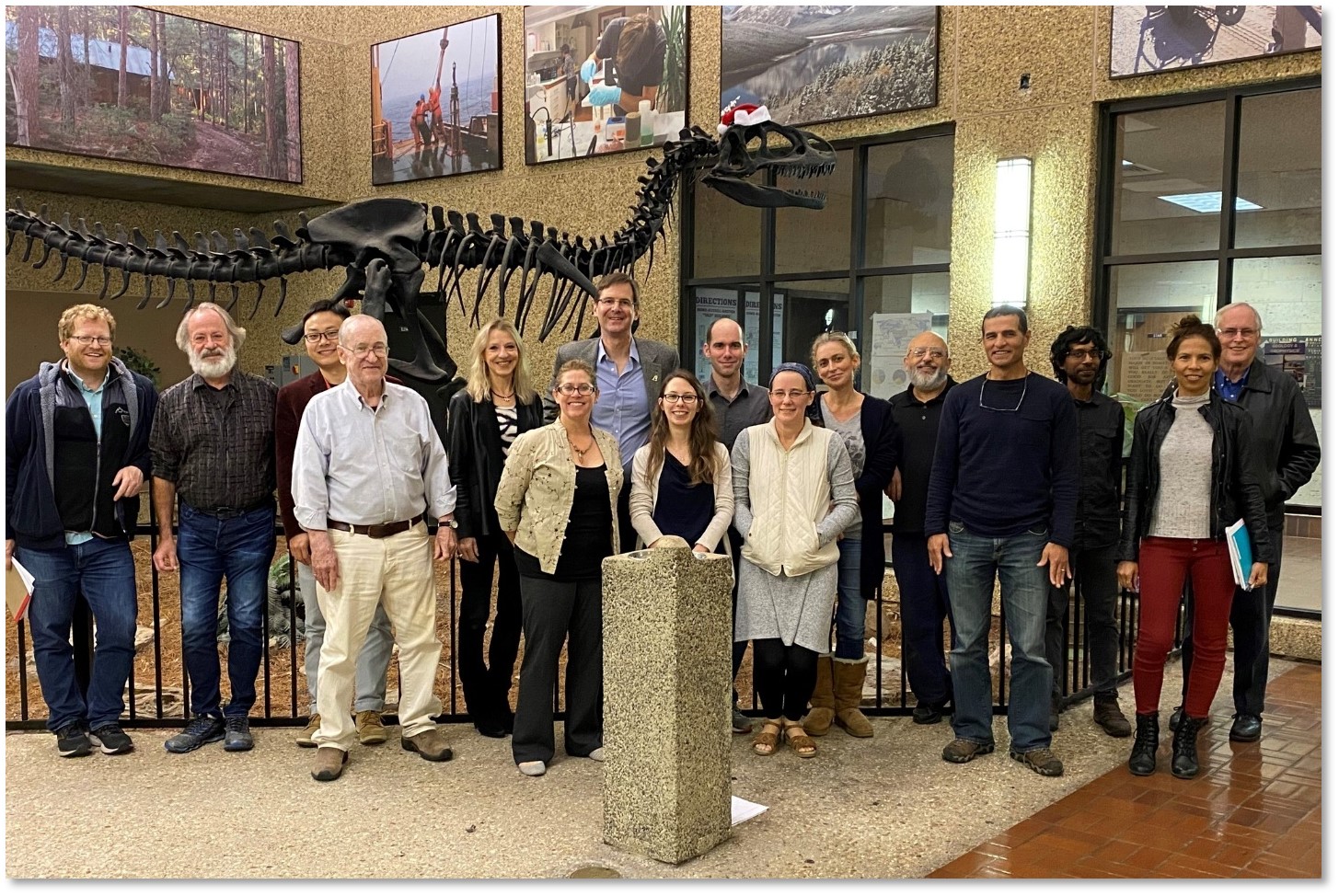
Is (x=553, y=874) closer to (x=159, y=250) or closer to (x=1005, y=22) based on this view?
(x=159, y=250)

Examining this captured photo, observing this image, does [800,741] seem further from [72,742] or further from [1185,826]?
[72,742]

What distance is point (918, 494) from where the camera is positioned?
557 cm

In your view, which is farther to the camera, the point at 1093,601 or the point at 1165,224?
the point at 1165,224

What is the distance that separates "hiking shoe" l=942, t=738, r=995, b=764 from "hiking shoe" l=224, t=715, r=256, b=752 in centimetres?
335

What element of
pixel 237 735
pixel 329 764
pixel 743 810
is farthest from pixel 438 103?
pixel 743 810

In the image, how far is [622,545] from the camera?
5.27m

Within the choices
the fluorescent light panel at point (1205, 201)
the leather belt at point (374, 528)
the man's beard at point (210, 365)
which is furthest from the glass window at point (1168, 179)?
the man's beard at point (210, 365)

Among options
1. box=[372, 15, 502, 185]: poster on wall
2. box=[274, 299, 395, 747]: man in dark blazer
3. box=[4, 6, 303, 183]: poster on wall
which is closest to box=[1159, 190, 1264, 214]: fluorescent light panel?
box=[274, 299, 395, 747]: man in dark blazer

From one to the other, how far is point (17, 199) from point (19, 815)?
1094 cm

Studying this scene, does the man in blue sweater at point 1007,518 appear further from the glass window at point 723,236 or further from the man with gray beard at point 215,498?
the glass window at point 723,236

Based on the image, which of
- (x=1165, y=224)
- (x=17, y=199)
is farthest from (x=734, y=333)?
(x=17, y=199)

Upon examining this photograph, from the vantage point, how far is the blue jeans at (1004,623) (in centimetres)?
507

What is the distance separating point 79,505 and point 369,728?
5.60ft

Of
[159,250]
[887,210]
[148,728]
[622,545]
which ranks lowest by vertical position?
[148,728]
